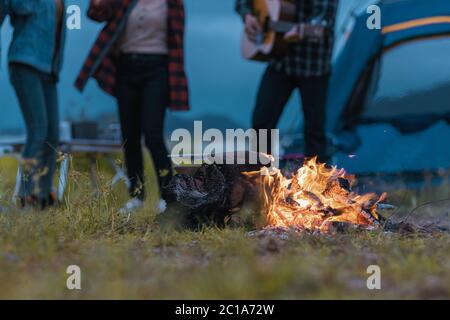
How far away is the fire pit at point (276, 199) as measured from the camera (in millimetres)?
3170

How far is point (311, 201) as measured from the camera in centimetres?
320

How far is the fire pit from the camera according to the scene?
3.17 meters

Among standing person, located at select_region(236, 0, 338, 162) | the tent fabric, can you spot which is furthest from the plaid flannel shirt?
the tent fabric

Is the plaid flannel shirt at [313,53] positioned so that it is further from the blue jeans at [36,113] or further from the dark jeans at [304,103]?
the blue jeans at [36,113]

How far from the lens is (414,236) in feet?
9.95

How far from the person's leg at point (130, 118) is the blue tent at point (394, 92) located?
1674 millimetres

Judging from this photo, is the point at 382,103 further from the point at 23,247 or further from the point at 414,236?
the point at 23,247

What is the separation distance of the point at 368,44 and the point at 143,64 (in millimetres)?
1996

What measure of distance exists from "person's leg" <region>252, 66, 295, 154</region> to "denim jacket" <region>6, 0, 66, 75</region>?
4.14 feet

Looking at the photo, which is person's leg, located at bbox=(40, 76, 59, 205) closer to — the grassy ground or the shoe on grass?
the shoe on grass

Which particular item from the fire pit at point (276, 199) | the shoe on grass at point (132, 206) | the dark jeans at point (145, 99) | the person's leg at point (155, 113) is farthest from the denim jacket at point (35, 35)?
the fire pit at point (276, 199)

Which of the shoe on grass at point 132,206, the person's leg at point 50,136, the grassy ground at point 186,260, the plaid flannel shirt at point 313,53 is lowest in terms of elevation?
the grassy ground at point 186,260

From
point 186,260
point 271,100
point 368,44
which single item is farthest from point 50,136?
point 368,44

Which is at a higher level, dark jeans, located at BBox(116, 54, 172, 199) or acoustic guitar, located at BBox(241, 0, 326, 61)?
acoustic guitar, located at BBox(241, 0, 326, 61)
